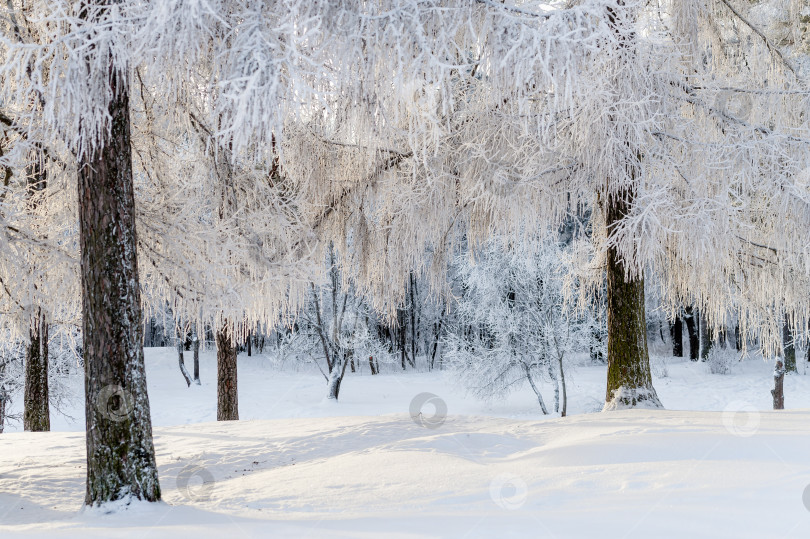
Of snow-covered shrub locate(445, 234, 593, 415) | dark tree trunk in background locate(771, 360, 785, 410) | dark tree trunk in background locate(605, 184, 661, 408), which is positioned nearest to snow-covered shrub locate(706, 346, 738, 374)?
snow-covered shrub locate(445, 234, 593, 415)

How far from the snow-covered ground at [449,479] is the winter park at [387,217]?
0.12ft

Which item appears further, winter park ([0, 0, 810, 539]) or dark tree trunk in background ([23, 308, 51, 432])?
dark tree trunk in background ([23, 308, 51, 432])

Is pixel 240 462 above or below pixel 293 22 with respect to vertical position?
below

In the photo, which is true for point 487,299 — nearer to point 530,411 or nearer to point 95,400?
point 530,411

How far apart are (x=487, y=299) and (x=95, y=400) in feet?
43.6

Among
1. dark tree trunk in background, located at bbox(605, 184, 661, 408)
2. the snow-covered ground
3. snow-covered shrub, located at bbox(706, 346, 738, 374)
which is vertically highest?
dark tree trunk in background, located at bbox(605, 184, 661, 408)

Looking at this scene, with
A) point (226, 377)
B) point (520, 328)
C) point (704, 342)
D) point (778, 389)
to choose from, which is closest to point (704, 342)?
point (704, 342)

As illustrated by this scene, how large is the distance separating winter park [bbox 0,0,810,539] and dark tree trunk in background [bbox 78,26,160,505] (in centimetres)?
2

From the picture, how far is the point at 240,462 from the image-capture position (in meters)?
7.26

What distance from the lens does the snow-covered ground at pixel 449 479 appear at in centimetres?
369

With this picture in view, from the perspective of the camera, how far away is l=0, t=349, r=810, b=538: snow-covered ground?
12.1 ft

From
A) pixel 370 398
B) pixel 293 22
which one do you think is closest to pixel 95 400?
pixel 293 22

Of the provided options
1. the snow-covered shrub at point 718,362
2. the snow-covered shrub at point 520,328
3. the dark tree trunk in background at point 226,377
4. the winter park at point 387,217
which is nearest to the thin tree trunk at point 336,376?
the snow-covered shrub at point 520,328

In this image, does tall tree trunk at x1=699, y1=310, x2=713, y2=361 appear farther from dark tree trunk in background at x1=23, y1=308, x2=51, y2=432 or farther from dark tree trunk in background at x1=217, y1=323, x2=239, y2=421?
dark tree trunk in background at x1=23, y1=308, x2=51, y2=432
